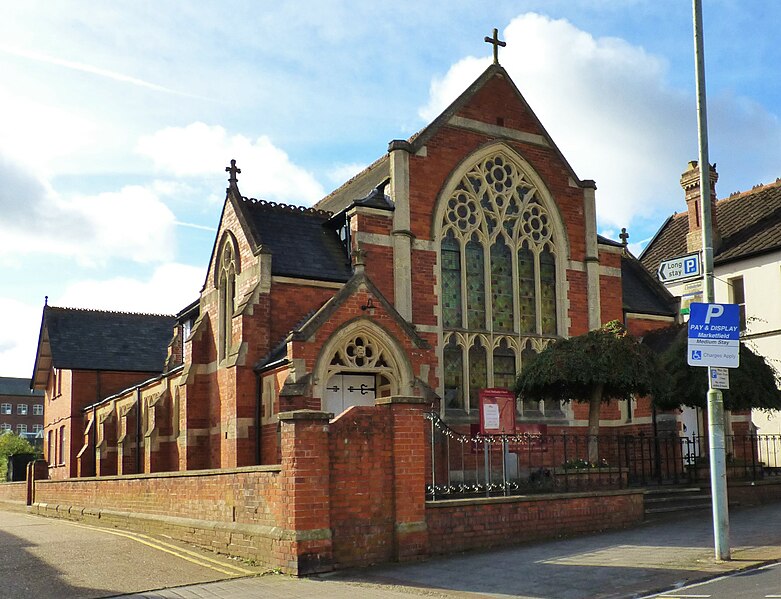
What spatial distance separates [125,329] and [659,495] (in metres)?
28.6

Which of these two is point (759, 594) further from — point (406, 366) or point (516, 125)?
point (516, 125)

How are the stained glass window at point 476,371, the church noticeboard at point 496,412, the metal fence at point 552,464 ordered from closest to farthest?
the metal fence at point 552,464 → the church noticeboard at point 496,412 → the stained glass window at point 476,371

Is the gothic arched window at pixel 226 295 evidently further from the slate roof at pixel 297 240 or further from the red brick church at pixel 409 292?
the slate roof at pixel 297 240

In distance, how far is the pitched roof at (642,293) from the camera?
26391 millimetres

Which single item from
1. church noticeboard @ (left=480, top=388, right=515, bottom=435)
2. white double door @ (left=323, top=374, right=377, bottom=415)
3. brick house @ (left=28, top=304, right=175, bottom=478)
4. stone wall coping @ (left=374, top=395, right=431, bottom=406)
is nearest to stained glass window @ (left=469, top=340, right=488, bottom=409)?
white double door @ (left=323, top=374, right=377, bottom=415)

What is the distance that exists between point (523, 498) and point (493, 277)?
954cm

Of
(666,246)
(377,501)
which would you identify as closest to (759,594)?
(377,501)

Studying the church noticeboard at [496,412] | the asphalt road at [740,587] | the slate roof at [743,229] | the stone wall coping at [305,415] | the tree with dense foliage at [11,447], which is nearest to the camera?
the asphalt road at [740,587]

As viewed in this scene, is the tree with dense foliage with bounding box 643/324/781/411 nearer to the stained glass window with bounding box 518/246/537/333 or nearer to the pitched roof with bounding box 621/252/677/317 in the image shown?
the stained glass window with bounding box 518/246/537/333

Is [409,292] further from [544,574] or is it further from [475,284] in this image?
[544,574]

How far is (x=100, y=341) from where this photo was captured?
3850cm

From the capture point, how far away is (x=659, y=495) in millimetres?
18578

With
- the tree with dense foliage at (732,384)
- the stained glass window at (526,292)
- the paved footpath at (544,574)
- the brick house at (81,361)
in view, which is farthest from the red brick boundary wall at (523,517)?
the brick house at (81,361)

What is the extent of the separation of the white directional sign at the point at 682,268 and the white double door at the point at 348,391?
816 centimetres
